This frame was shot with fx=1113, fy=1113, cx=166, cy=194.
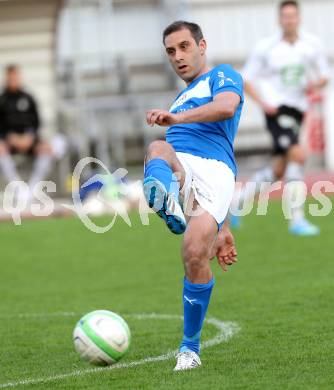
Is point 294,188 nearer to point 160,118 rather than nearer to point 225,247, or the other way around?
point 225,247

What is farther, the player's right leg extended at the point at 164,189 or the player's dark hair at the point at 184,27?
the player's dark hair at the point at 184,27

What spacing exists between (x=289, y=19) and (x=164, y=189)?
798 cm

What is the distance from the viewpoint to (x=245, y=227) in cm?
1462

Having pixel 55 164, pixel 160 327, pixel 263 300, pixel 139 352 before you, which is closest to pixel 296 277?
pixel 263 300

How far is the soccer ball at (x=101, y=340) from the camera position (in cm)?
604

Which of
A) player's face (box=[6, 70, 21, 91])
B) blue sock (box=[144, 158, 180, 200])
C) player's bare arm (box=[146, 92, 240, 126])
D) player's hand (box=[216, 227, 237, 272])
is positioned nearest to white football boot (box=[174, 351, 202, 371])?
player's hand (box=[216, 227, 237, 272])

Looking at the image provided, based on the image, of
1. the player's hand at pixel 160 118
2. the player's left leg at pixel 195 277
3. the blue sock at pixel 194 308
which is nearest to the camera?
the player's hand at pixel 160 118

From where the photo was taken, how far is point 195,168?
6238 millimetres

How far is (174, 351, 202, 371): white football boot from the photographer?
5.94m

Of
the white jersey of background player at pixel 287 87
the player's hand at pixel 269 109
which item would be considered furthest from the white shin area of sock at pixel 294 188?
the player's hand at pixel 269 109

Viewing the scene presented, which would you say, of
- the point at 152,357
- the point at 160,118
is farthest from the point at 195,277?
the point at 160,118

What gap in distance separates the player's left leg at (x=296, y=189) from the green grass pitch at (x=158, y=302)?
0.63ft

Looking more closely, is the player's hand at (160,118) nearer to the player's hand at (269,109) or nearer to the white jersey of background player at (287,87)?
the white jersey of background player at (287,87)

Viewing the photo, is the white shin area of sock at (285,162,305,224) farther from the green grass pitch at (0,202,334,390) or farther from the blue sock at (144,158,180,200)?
the blue sock at (144,158,180,200)
